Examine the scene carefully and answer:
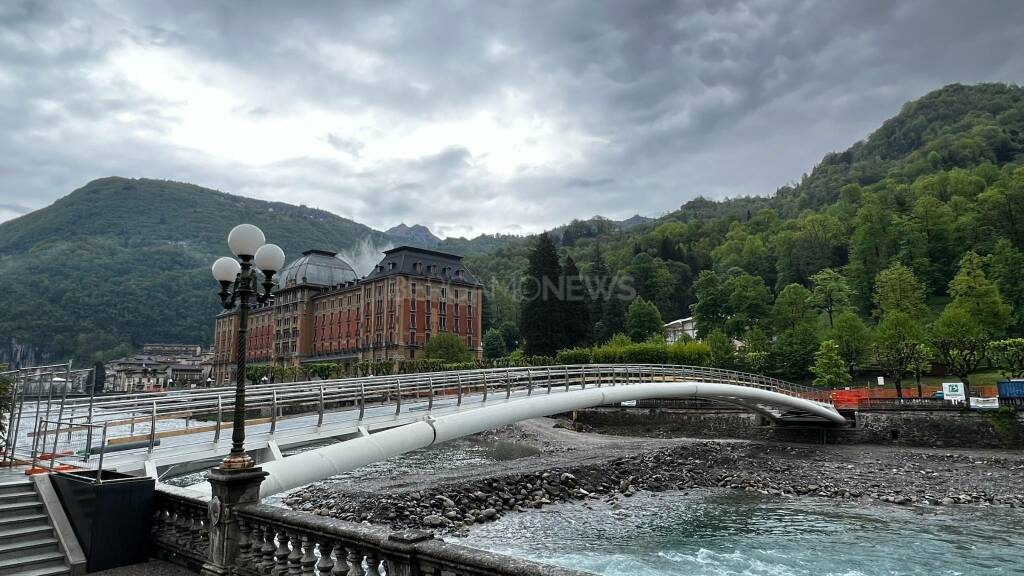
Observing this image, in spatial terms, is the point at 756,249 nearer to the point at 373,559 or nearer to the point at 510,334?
the point at 510,334

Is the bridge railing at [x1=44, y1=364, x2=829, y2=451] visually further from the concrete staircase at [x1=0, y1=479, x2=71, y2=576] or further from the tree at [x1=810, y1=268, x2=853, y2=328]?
the tree at [x1=810, y1=268, x2=853, y2=328]

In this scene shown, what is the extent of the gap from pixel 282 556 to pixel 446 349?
208ft

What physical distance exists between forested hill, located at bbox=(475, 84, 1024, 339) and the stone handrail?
7216 cm

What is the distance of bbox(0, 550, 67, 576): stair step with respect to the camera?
274 inches

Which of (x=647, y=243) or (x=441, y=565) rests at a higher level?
(x=647, y=243)

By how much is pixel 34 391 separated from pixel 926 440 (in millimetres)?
42031

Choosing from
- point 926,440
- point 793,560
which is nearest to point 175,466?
point 793,560

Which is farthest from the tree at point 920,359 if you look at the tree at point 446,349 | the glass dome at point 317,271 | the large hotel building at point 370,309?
the glass dome at point 317,271

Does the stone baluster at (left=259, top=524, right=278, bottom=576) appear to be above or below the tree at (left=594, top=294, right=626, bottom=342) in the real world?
below

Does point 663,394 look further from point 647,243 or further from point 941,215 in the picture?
point 647,243

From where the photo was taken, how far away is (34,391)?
538 inches

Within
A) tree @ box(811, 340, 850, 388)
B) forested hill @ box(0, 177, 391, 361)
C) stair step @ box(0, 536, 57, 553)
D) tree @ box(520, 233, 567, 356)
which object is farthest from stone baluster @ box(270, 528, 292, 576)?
forested hill @ box(0, 177, 391, 361)

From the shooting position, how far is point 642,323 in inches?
3157

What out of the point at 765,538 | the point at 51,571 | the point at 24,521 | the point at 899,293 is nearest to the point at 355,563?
the point at 51,571
